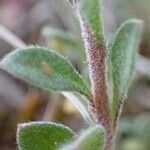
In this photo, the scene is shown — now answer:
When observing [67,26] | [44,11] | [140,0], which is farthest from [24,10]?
[140,0]

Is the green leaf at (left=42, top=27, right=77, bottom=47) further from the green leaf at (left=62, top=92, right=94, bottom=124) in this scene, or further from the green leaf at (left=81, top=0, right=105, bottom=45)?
the green leaf at (left=81, top=0, right=105, bottom=45)

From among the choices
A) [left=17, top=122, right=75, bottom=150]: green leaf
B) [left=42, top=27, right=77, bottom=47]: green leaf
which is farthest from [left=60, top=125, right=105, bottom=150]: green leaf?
[left=42, top=27, right=77, bottom=47]: green leaf

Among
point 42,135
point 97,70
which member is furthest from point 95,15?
point 42,135

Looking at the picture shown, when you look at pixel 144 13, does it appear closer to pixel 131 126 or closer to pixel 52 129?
pixel 131 126

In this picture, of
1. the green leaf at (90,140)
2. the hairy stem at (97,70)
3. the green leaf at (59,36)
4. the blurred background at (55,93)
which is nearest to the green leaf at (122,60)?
the hairy stem at (97,70)

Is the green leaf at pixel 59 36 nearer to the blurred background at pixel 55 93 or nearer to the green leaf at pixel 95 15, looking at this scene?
the blurred background at pixel 55 93

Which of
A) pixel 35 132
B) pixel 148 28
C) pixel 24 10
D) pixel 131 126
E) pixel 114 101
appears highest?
pixel 24 10

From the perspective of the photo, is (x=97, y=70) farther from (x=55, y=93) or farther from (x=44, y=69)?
(x=55, y=93)
